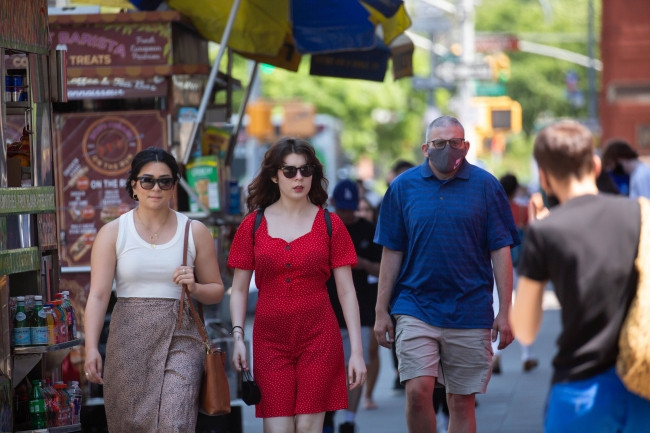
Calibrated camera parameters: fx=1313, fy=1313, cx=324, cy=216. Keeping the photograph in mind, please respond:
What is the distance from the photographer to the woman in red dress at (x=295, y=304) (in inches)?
248

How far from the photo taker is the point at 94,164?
373 inches

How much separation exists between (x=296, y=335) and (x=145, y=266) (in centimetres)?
80

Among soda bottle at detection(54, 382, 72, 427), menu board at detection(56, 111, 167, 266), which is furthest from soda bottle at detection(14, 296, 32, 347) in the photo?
menu board at detection(56, 111, 167, 266)

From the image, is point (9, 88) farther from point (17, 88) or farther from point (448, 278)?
point (448, 278)

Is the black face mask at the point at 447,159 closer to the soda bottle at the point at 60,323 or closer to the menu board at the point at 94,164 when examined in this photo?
the soda bottle at the point at 60,323

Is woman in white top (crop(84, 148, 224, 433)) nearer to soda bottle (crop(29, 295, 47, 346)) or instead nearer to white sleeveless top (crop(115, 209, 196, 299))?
white sleeveless top (crop(115, 209, 196, 299))

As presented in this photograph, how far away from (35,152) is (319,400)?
6.38 ft

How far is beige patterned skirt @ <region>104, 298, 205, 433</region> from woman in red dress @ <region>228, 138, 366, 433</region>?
306mm

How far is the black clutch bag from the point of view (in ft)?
20.5

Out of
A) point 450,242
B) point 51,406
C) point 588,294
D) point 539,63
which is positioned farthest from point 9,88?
point 539,63

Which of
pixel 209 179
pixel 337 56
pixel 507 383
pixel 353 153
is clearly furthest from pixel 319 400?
pixel 353 153

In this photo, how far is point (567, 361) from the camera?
4.58 m

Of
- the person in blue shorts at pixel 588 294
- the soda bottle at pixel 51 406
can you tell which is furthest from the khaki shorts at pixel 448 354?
the person in blue shorts at pixel 588 294

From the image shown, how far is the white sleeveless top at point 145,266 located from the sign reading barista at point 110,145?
3.33m
